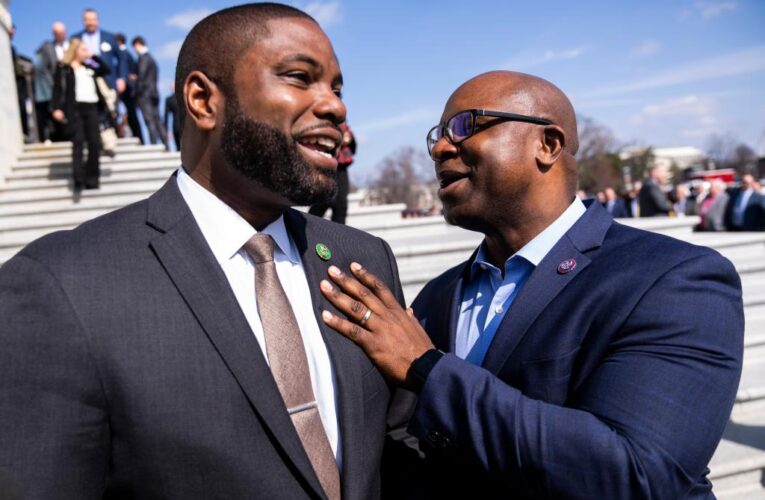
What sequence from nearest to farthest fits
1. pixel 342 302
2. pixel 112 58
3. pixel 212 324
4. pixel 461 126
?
pixel 212 324
pixel 342 302
pixel 461 126
pixel 112 58

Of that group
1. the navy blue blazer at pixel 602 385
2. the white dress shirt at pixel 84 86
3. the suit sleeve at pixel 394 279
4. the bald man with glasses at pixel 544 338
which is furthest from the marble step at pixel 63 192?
the navy blue blazer at pixel 602 385

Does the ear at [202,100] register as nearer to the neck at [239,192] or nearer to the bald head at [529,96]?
the neck at [239,192]

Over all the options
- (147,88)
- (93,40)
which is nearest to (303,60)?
(93,40)

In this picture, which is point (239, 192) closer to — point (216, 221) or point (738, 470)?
point (216, 221)

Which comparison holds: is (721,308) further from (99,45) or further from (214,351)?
(99,45)

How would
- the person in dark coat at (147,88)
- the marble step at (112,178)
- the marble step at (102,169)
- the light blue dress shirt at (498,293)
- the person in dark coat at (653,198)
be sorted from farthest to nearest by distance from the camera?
the person in dark coat at (147,88), the person in dark coat at (653,198), the marble step at (102,169), the marble step at (112,178), the light blue dress shirt at (498,293)

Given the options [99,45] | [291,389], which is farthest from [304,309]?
[99,45]

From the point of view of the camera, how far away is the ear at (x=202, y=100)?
173cm

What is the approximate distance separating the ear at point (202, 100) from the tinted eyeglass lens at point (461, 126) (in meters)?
0.88

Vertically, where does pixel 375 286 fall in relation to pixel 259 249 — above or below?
below

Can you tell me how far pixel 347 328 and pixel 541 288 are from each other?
63 centimetres

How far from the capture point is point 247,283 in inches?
66.4

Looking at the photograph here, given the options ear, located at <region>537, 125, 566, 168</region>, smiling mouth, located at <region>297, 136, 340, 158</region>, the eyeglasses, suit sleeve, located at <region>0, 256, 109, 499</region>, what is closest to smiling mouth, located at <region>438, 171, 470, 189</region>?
the eyeglasses

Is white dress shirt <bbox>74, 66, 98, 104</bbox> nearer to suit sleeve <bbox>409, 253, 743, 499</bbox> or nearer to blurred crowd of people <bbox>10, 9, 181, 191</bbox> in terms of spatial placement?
blurred crowd of people <bbox>10, 9, 181, 191</bbox>
